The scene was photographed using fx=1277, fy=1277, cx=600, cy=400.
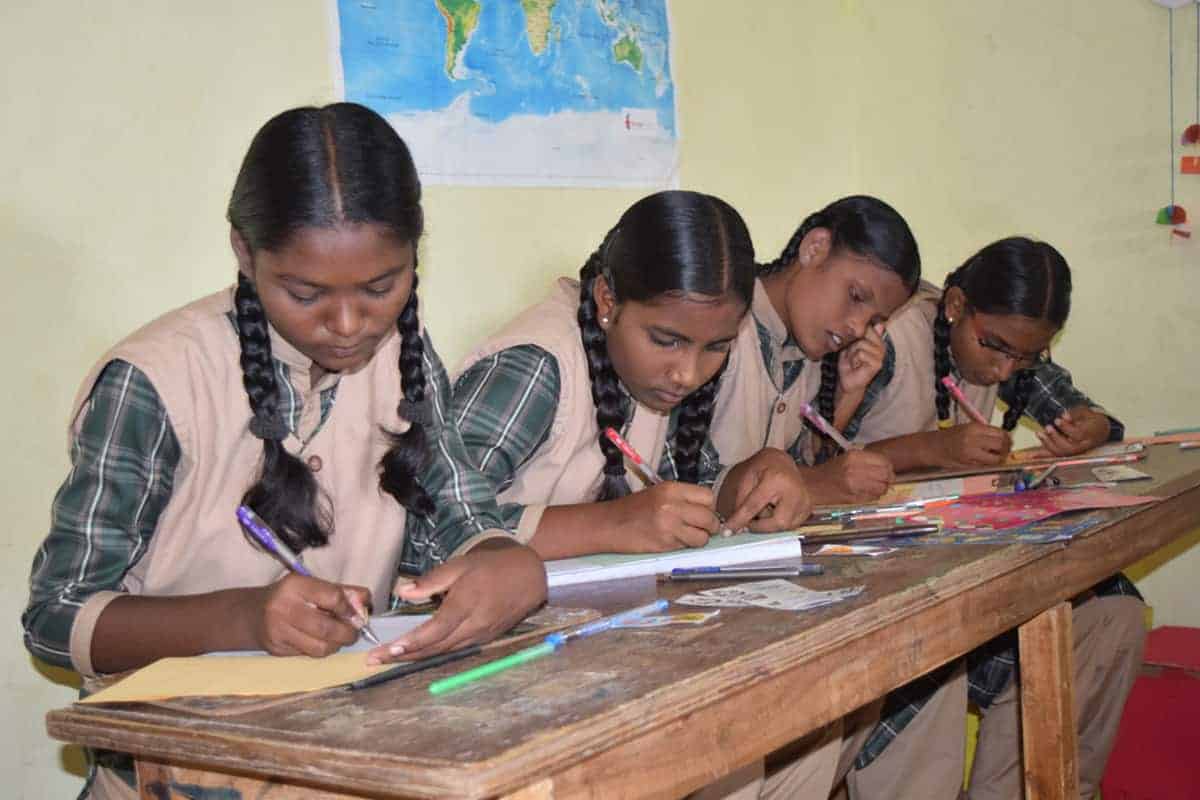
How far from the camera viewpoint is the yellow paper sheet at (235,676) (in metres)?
1.08

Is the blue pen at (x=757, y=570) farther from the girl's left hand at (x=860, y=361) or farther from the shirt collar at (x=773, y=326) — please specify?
the girl's left hand at (x=860, y=361)

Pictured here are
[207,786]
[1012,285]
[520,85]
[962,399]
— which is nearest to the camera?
[207,786]

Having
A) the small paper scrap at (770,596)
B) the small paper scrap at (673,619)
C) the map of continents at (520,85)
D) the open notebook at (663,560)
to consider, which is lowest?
the open notebook at (663,560)

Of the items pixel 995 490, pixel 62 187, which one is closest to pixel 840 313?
pixel 995 490

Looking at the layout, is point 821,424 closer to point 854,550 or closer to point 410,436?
point 854,550

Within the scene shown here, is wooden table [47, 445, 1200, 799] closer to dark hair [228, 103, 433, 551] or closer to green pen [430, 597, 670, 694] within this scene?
green pen [430, 597, 670, 694]

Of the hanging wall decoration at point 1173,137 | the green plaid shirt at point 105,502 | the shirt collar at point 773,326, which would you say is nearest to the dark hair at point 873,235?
the shirt collar at point 773,326

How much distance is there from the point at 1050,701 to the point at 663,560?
2.06 ft

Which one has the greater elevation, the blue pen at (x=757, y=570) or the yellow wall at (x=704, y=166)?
the yellow wall at (x=704, y=166)

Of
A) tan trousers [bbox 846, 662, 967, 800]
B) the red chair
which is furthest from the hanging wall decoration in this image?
Result: tan trousers [bbox 846, 662, 967, 800]

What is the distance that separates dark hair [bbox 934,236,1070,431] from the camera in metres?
2.76

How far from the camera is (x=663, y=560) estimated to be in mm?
1639

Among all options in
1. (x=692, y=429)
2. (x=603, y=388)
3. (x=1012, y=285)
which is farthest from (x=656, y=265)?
(x=1012, y=285)

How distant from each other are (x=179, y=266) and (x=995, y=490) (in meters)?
1.45
